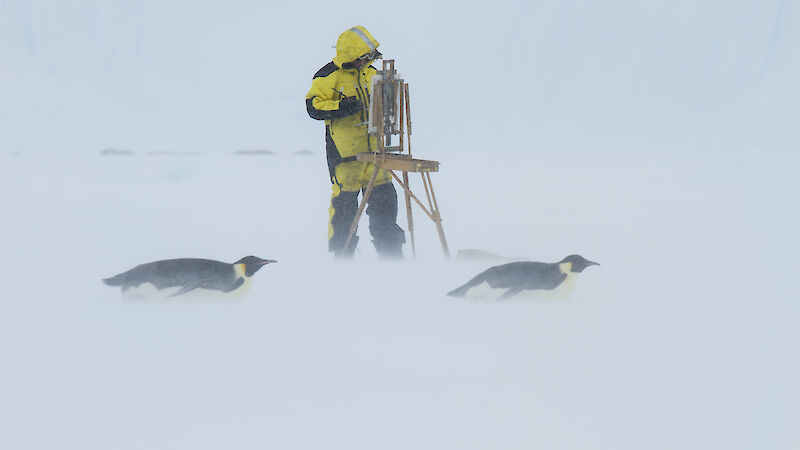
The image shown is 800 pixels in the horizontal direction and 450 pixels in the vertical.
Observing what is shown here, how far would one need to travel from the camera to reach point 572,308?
3.63 metres

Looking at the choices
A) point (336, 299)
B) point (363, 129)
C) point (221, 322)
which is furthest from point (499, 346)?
point (363, 129)

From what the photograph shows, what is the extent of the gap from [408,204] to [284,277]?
99cm

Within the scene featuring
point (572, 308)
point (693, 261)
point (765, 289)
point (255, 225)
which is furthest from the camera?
point (255, 225)

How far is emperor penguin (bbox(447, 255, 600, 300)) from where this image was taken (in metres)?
3.67

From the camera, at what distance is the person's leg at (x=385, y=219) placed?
4.88m

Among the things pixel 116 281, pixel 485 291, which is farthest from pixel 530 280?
pixel 116 281

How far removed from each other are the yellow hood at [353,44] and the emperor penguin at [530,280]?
1710mm

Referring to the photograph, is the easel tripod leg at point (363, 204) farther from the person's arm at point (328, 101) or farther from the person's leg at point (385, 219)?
the person's arm at point (328, 101)

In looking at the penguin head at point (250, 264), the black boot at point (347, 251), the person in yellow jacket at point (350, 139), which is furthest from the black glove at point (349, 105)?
the penguin head at point (250, 264)

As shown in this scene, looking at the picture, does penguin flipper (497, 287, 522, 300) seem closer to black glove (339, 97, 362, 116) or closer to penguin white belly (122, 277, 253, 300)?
penguin white belly (122, 277, 253, 300)

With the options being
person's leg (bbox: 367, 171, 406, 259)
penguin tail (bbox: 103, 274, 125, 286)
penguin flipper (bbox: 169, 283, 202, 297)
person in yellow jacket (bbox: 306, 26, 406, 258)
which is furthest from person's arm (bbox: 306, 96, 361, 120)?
penguin tail (bbox: 103, 274, 125, 286)

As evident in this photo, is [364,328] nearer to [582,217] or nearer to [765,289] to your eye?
[765,289]

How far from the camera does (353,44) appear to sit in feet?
14.9

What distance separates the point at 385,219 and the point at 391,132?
1.97 feet
